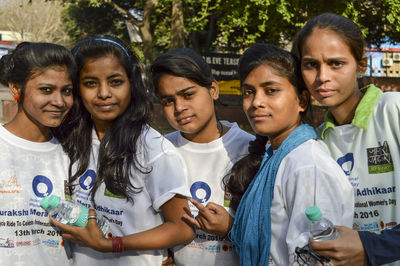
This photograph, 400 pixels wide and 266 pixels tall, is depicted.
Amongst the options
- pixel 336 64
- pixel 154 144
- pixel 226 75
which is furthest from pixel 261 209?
pixel 226 75

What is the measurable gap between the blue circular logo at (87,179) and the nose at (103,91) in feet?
1.49

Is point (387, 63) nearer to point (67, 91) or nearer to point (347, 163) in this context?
point (347, 163)

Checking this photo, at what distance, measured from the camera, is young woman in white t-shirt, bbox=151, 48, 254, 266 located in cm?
265

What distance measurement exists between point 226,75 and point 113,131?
13.3m

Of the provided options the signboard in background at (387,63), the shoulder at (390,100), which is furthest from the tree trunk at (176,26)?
the signboard in background at (387,63)

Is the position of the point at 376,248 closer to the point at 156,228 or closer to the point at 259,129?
the point at 259,129

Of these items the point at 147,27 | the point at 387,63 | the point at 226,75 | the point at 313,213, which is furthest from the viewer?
the point at 387,63

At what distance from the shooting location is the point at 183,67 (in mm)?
2750

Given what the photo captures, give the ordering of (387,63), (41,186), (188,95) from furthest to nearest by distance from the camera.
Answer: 1. (387,63)
2. (188,95)
3. (41,186)

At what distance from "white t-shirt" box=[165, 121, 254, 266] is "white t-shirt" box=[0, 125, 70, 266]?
75 centimetres

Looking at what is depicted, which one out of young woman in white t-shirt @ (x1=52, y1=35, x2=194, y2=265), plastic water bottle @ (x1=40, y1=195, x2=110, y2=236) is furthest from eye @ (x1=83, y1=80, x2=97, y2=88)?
plastic water bottle @ (x1=40, y1=195, x2=110, y2=236)

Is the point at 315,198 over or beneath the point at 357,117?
beneath

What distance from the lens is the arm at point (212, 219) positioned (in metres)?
2.42

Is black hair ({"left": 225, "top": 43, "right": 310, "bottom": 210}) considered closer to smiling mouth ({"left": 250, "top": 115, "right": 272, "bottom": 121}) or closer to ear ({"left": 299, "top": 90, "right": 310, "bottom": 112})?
ear ({"left": 299, "top": 90, "right": 310, "bottom": 112})
